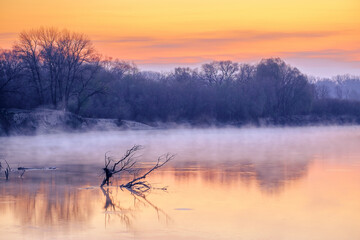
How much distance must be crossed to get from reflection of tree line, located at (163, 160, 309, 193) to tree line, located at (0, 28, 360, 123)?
36056 mm

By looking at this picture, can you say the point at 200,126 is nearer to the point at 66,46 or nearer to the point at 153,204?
the point at 66,46

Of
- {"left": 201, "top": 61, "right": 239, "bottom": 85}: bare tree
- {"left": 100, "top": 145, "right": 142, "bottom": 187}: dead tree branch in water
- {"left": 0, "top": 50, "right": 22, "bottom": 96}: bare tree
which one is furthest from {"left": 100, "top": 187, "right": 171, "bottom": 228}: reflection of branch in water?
{"left": 201, "top": 61, "right": 239, "bottom": 85}: bare tree

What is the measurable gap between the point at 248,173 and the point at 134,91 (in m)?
62.7

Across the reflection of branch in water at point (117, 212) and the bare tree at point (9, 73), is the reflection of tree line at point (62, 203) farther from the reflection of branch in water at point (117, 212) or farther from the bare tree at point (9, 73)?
the bare tree at point (9, 73)

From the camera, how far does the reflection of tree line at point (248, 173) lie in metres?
18.9

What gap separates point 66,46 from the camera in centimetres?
6456

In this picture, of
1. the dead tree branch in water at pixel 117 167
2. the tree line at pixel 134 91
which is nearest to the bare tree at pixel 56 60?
the tree line at pixel 134 91

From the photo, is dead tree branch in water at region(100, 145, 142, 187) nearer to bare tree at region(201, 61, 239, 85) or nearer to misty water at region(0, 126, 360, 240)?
misty water at region(0, 126, 360, 240)

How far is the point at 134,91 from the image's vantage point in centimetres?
8325

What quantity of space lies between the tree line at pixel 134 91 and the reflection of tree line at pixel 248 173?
3606cm

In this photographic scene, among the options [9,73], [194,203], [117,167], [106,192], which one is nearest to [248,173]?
[117,167]

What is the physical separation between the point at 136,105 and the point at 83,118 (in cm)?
1674

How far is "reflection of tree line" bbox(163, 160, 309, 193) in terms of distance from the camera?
1891 centimetres

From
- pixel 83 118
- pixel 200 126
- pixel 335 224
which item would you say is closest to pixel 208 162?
pixel 335 224
